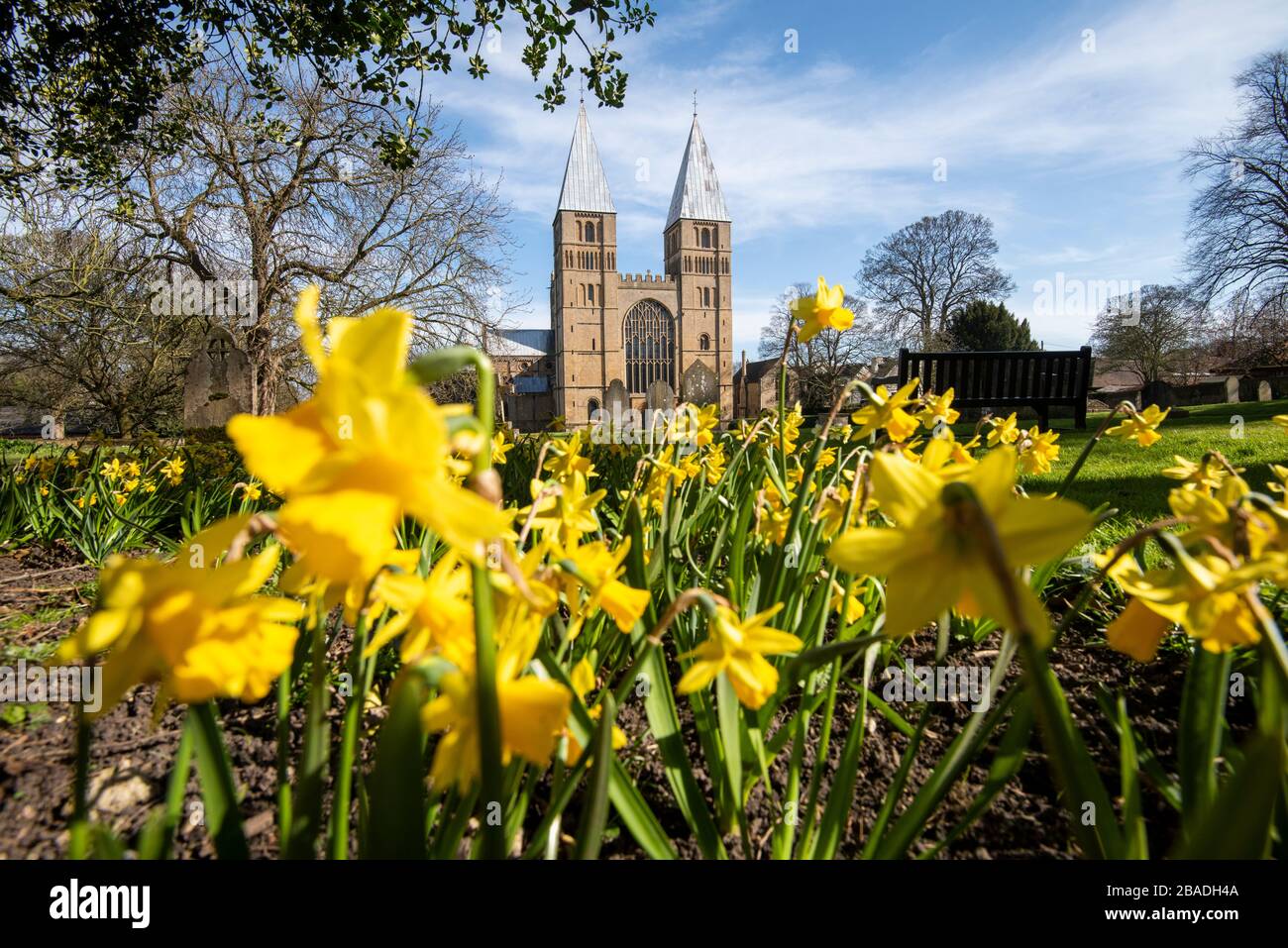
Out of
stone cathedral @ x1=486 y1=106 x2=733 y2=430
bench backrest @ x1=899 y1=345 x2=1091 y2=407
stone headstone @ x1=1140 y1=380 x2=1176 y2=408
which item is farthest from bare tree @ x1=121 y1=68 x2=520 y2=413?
stone cathedral @ x1=486 y1=106 x2=733 y2=430

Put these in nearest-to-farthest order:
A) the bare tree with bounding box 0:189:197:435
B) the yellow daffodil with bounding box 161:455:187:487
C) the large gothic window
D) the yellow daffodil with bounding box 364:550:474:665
Answer: the yellow daffodil with bounding box 364:550:474:665
the yellow daffodil with bounding box 161:455:187:487
the bare tree with bounding box 0:189:197:435
the large gothic window

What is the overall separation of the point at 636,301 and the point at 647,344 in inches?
125

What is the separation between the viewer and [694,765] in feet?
4.48

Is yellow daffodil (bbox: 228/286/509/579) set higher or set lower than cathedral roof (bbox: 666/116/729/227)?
lower

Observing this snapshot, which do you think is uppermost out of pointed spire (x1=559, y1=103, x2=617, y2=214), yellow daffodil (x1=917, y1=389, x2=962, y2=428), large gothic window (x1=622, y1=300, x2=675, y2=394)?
pointed spire (x1=559, y1=103, x2=617, y2=214)

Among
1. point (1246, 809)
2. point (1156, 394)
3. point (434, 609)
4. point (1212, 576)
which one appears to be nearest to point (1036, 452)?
point (1212, 576)

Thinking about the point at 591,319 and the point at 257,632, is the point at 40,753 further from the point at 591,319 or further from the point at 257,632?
the point at 591,319

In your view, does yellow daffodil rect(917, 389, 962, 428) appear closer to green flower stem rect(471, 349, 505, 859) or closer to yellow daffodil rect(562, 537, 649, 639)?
yellow daffodil rect(562, 537, 649, 639)

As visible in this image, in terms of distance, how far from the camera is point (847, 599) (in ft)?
4.36

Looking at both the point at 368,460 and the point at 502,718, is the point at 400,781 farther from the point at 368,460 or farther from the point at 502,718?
the point at 368,460

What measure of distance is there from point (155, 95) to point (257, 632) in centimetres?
629

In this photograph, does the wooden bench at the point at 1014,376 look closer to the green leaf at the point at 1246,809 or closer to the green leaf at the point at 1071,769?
the green leaf at the point at 1071,769

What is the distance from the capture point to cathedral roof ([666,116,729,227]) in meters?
44.0
